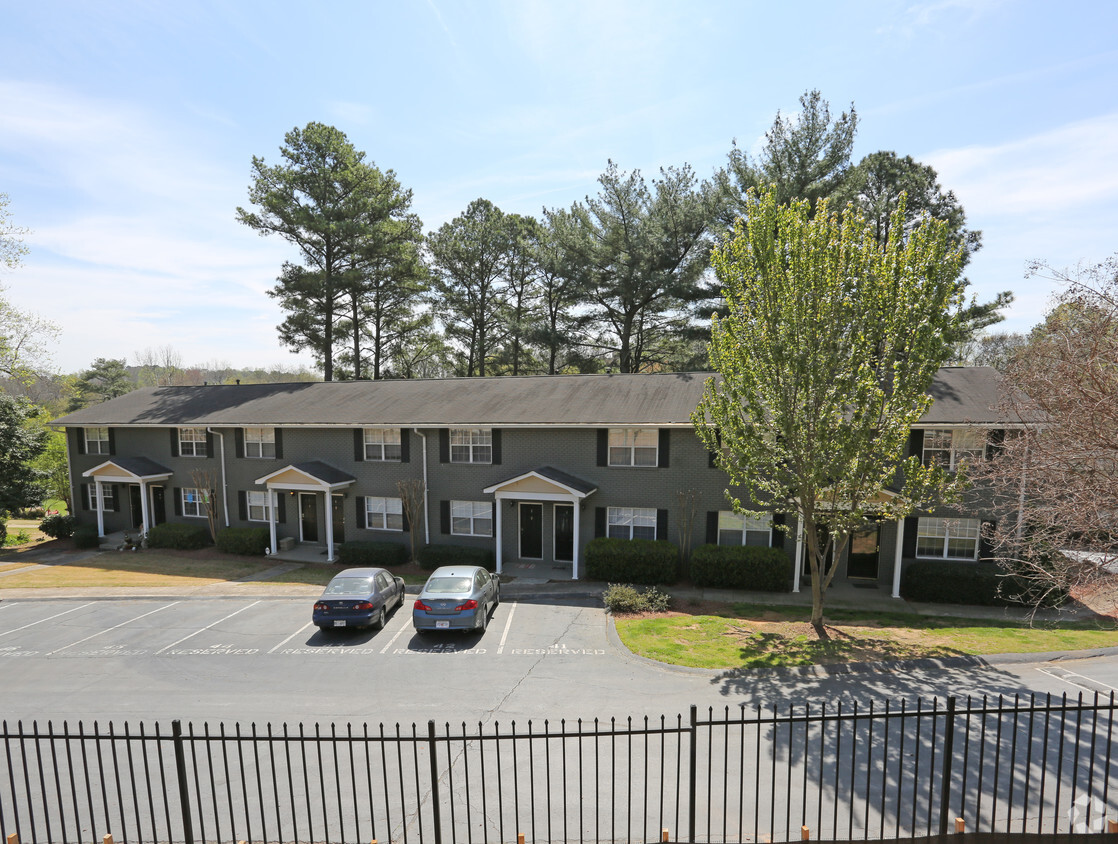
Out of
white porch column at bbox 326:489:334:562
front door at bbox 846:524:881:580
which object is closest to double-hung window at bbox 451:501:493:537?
white porch column at bbox 326:489:334:562

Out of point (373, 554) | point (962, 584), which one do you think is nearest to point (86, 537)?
point (373, 554)

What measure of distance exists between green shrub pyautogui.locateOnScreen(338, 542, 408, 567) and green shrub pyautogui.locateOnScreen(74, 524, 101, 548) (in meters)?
14.2

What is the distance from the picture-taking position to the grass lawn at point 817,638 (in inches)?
518

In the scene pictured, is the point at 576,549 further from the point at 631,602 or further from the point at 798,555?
the point at 798,555

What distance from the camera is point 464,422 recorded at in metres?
22.5

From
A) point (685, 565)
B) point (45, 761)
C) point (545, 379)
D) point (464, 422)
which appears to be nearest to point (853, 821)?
point (45, 761)

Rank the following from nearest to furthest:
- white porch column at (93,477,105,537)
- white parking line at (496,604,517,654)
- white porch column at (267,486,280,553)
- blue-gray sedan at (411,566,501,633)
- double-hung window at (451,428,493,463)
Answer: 1. white parking line at (496,604,517,654)
2. blue-gray sedan at (411,566,501,633)
3. double-hung window at (451,428,493,463)
4. white porch column at (267,486,280,553)
5. white porch column at (93,477,105,537)

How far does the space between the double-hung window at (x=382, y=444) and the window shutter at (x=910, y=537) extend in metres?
18.3

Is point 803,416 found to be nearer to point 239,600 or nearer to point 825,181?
point 239,600

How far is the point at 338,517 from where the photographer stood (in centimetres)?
2481

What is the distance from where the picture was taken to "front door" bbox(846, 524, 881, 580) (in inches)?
777

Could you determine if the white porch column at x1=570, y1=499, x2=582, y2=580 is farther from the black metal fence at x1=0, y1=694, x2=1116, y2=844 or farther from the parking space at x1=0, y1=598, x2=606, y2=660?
the black metal fence at x1=0, y1=694, x2=1116, y2=844

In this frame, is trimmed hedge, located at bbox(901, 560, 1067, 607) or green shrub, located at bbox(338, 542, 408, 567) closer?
trimmed hedge, located at bbox(901, 560, 1067, 607)

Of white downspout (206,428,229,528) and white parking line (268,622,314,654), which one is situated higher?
white downspout (206,428,229,528)
